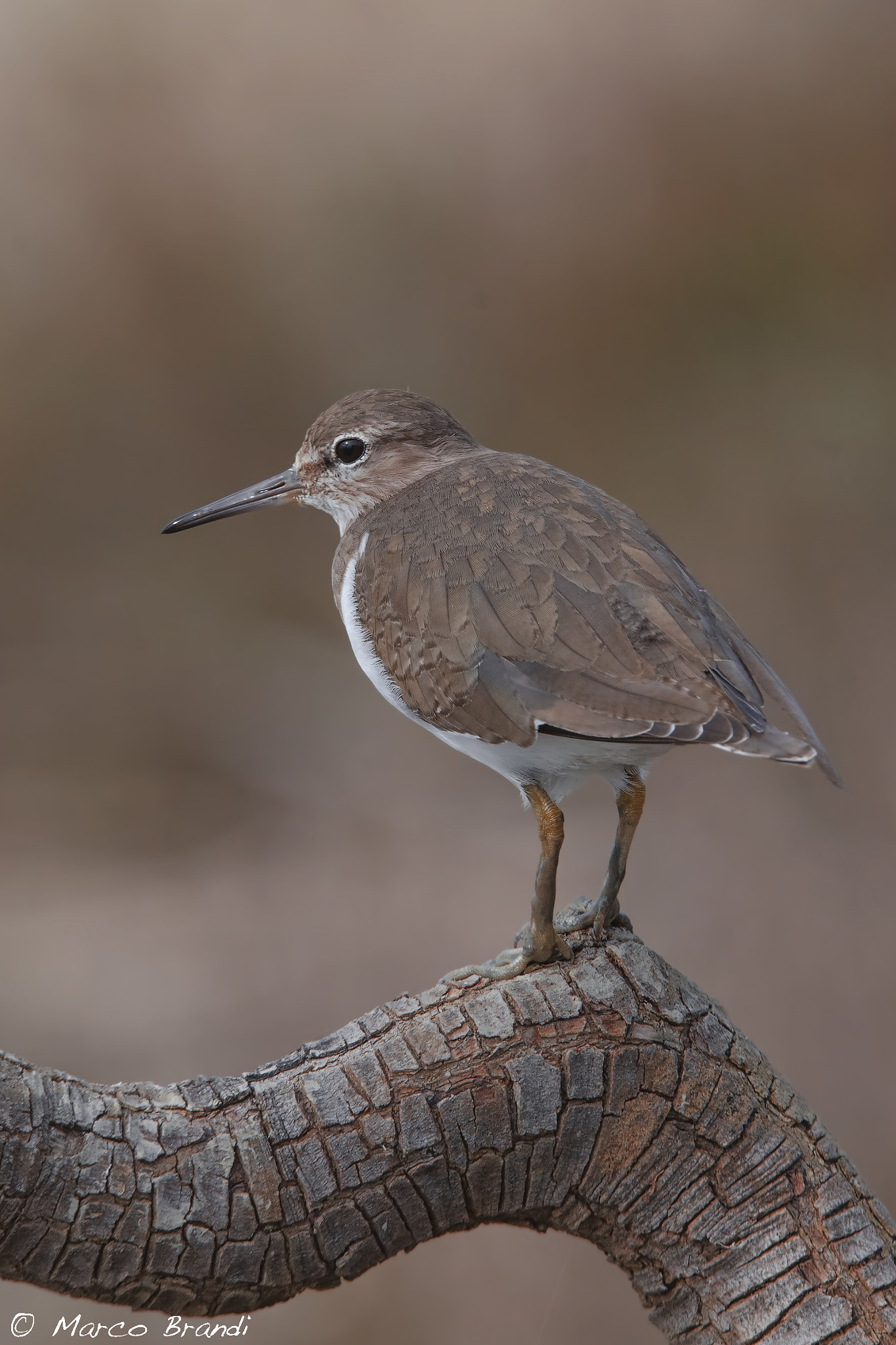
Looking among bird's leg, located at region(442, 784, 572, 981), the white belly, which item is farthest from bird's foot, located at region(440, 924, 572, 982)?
the white belly

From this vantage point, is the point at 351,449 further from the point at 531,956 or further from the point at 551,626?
the point at 531,956

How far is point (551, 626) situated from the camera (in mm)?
2322

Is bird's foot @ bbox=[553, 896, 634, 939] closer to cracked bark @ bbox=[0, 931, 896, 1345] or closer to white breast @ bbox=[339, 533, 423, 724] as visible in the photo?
cracked bark @ bbox=[0, 931, 896, 1345]

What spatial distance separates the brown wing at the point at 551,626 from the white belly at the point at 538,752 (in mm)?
49

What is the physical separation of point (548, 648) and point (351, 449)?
1063 mm

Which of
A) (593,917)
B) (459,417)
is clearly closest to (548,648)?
(593,917)

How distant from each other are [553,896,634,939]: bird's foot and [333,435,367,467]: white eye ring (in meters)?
1.30

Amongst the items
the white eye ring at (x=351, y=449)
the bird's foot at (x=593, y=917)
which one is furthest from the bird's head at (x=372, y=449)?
the bird's foot at (x=593, y=917)

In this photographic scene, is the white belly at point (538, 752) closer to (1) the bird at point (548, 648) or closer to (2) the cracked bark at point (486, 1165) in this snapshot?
(1) the bird at point (548, 648)

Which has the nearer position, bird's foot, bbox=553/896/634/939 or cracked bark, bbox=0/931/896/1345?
cracked bark, bbox=0/931/896/1345

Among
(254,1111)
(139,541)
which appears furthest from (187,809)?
(254,1111)

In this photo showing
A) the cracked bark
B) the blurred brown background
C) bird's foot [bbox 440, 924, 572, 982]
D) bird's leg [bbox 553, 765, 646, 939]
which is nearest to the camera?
the cracked bark

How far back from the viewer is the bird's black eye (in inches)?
121

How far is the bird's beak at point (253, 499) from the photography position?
3225 millimetres
